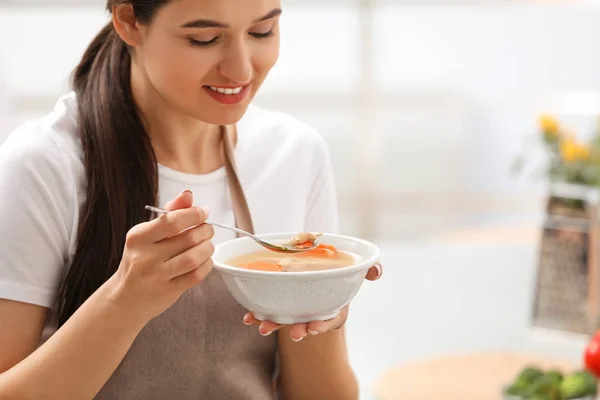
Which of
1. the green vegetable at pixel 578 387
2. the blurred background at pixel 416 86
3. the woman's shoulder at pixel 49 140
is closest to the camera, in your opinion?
the woman's shoulder at pixel 49 140

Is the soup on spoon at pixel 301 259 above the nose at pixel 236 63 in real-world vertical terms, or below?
below

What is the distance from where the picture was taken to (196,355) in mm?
1245

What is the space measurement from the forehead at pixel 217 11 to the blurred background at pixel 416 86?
4.04 m

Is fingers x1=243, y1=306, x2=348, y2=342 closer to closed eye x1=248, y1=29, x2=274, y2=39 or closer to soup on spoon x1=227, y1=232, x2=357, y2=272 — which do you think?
soup on spoon x1=227, y1=232, x2=357, y2=272

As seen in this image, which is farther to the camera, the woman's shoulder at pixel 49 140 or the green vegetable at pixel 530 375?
the green vegetable at pixel 530 375

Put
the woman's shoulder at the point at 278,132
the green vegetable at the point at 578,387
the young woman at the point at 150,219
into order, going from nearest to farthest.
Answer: the young woman at the point at 150,219 < the woman's shoulder at the point at 278,132 < the green vegetable at the point at 578,387

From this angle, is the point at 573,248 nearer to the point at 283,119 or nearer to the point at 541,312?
the point at 541,312

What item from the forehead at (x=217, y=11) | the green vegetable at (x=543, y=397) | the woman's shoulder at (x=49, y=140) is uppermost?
the forehead at (x=217, y=11)

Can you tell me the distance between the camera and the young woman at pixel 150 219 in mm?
1029

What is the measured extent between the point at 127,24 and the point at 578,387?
1061mm

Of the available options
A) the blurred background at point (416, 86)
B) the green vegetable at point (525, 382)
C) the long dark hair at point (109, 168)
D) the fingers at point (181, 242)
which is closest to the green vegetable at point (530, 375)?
the green vegetable at point (525, 382)

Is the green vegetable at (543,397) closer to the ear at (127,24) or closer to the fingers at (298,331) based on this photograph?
the fingers at (298,331)

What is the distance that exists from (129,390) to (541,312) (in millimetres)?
1227

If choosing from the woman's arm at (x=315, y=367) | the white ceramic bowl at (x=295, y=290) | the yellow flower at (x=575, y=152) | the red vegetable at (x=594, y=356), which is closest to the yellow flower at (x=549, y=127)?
the yellow flower at (x=575, y=152)
